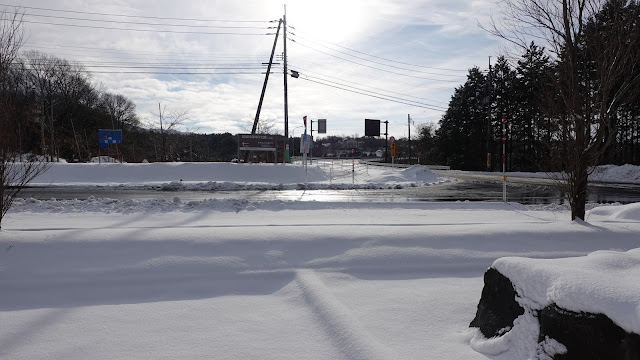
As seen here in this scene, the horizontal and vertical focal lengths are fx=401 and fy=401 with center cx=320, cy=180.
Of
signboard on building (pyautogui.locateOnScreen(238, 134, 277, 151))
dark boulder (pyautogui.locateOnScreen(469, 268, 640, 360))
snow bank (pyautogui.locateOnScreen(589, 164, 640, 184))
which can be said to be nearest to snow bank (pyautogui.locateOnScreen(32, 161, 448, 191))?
signboard on building (pyautogui.locateOnScreen(238, 134, 277, 151))

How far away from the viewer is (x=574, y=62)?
7.92 metres

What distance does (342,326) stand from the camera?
12.1 ft

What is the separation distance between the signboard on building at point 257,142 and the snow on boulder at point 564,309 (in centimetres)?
2634

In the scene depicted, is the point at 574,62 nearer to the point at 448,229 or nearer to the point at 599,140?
the point at 599,140

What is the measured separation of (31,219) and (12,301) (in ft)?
16.4

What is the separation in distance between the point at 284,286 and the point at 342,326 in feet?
4.57

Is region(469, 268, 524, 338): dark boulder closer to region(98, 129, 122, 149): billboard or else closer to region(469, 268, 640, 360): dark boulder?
region(469, 268, 640, 360): dark boulder

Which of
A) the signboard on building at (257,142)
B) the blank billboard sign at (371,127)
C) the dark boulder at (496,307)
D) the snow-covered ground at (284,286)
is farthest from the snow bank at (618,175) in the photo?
the dark boulder at (496,307)

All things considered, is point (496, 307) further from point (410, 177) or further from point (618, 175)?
point (618, 175)

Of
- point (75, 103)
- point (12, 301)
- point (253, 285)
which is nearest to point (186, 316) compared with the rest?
point (253, 285)

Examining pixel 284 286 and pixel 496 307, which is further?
pixel 284 286

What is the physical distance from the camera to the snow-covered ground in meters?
3.25

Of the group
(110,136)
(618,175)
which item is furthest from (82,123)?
(618,175)

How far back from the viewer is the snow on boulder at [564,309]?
245 centimetres
